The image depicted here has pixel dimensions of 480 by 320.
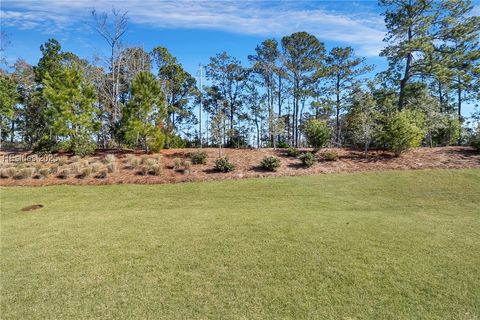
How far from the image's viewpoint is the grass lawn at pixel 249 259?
3.40m

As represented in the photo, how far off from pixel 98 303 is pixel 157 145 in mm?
13376

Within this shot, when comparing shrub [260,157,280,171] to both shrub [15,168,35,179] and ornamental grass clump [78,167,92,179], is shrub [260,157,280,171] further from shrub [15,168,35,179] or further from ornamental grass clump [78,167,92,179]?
shrub [15,168,35,179]

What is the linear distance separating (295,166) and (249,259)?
9061 mm

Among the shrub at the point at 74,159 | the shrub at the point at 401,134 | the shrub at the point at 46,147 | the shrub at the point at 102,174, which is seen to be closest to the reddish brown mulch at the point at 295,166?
the shrub at the point at 102,174

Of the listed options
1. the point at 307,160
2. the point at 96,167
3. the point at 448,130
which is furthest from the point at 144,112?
the point at 448,130

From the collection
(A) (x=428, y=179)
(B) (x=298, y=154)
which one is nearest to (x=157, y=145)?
(B) (x=298, y=154)

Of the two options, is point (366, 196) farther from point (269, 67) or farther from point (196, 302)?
point (269, 67)

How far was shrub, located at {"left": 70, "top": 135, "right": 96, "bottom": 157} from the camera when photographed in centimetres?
1617

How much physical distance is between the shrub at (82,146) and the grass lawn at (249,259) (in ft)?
24.7

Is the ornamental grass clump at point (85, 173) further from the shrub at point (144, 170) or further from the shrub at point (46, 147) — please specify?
the shrub at point (46, 147)

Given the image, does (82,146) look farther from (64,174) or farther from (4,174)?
(4,174)

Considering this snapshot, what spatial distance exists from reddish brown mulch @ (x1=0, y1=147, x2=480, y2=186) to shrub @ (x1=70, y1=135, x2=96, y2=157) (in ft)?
9.74

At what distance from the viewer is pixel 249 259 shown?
4.59m

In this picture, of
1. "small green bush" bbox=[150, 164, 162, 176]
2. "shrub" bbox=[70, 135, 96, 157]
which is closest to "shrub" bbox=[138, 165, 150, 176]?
"small green bush" bbox=[150, 164, 162, 176]
